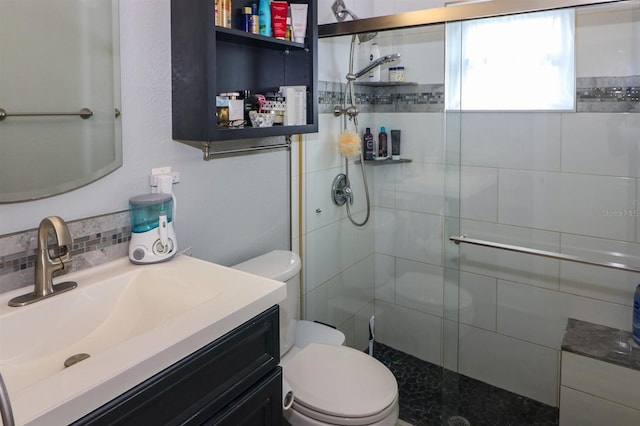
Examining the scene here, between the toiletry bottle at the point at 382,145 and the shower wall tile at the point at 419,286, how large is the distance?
0.60 metres

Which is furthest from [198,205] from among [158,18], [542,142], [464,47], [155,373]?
[542,142]

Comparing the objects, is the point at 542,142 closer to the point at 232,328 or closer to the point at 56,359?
the point at 232,328

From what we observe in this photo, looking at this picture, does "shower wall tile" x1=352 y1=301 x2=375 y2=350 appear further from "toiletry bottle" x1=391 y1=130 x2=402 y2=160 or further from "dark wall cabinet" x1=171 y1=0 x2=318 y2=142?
"dark wall cabinet" x1=171 y1=0 x2=318 y2=142

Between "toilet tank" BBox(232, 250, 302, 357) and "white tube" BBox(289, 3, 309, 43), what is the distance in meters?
0.86

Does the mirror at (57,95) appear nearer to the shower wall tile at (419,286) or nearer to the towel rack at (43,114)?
the towel rack at (43,114)

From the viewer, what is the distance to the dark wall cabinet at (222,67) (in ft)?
4.53

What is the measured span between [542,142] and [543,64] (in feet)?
1.17

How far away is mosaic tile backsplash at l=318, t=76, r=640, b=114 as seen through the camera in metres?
1.92

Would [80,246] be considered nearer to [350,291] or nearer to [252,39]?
[252,39]

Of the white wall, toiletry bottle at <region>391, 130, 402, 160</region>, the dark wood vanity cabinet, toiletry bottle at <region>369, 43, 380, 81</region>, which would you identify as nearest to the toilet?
the white wall

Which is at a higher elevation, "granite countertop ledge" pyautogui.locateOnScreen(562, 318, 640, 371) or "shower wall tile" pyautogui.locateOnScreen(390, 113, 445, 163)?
"shower wall tile" pyautogui.locateOnScreen(390, 113, 445, 163)

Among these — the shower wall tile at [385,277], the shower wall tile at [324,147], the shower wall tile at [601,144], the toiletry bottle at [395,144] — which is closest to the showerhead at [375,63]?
the shower wall tile at [324,147]

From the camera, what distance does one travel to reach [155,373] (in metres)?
0.88

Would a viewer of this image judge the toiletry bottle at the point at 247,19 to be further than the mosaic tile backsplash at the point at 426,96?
No
